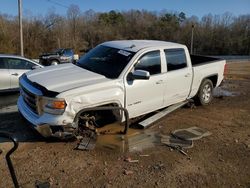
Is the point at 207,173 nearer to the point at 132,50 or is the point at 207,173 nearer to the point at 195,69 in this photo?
the point at 132,50

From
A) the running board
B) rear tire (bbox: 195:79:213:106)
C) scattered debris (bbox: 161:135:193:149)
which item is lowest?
scattered debris (bbox: 161:135:193:149)

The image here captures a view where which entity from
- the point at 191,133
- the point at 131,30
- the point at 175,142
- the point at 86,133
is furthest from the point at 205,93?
the point at 131,30

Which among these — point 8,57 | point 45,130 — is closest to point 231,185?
point 45,130

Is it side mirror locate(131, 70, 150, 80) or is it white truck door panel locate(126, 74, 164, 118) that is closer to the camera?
side mirror locate(131, 70, 150, 80)

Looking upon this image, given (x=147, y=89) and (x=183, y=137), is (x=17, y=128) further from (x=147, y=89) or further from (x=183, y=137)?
(x=183, y=137)

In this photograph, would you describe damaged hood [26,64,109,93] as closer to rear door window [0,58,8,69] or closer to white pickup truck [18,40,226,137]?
white pickup truck [18,40,226,137]

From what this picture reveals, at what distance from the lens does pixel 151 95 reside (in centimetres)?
702

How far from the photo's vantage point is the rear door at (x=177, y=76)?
294 inches

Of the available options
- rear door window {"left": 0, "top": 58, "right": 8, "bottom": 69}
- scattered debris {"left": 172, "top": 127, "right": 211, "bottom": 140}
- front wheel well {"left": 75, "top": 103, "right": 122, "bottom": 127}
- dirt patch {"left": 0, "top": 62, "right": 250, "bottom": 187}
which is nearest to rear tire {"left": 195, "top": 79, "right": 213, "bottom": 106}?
scattered debris {"left": 172, "top": 127, "right": 211, "bottom": 140}

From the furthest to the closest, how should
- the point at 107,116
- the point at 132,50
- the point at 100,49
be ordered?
the point at 100,49 → the point at 132,50 → the point at 107,116

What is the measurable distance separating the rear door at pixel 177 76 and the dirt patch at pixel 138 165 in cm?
95

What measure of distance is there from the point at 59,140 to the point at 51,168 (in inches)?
40.7

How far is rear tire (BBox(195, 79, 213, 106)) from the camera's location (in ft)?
29.2

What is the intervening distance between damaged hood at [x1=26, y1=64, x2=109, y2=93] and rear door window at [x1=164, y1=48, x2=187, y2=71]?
1.91 m
